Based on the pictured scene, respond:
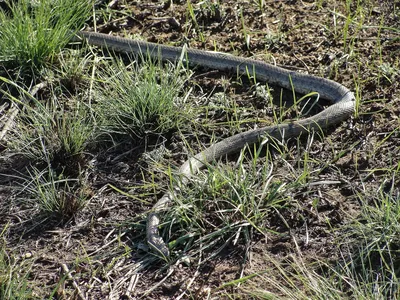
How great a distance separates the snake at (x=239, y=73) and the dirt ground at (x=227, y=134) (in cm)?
10

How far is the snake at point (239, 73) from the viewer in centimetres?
409

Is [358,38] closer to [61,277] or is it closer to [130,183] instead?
[130,183]

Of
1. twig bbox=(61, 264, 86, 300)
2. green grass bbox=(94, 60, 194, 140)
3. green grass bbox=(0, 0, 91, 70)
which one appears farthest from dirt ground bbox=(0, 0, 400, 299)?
green grass bbox=(0, 0, 91, 70)

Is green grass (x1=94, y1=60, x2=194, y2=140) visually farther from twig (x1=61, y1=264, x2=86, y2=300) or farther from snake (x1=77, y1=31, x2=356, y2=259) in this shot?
twig (x1=61, y1=264, x2=86, y2=300)

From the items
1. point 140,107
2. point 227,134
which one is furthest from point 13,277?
point 227,134

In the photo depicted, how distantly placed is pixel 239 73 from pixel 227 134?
0.78 m

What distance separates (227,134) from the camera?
187 inches

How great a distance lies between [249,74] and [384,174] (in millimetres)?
1477

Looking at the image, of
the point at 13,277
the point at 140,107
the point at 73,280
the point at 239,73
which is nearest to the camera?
the point at 13,277

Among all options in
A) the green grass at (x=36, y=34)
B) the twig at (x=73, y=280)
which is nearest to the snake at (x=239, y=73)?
the green grass at (x=36, y=34)

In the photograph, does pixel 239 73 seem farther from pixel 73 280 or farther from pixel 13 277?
pixel 13 277

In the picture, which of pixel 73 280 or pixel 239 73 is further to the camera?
pixel 239 73

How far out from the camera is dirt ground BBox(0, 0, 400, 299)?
3771 mm

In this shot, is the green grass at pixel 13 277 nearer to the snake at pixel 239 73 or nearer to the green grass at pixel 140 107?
the snake at pixel 239 73
